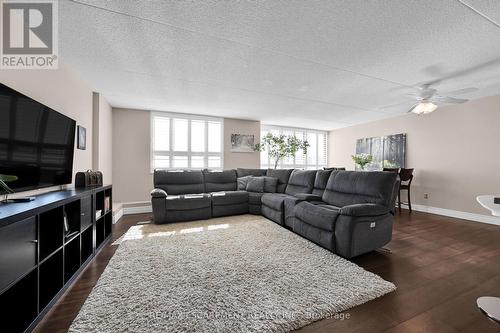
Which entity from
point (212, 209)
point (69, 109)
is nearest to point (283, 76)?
point (212, 209)

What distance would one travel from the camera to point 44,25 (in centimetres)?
196

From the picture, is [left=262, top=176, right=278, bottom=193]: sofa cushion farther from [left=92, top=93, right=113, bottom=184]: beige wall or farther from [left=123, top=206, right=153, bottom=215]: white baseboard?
[left=92, top=93, right=113, bottom=184]: beige wall

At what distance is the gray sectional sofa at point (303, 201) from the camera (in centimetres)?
234

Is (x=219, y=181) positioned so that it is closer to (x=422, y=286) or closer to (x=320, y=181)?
(x=320, y=181)

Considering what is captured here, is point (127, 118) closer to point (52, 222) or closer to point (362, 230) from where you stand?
point (52, 222)

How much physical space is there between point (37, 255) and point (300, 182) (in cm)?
352

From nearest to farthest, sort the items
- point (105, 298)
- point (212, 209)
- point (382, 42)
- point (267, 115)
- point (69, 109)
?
point (105, 298) < point (382, 42) < point (69, 109) < point (212, 209) < point (267, 115)

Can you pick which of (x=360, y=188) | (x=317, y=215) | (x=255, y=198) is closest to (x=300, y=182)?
(x=255, y=198)

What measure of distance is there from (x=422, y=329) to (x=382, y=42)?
261 cm

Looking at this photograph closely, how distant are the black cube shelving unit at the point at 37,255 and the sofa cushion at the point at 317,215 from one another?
8.45ft

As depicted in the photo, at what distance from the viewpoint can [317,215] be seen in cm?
262

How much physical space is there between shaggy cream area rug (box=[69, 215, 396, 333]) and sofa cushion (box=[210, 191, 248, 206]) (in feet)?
3.94

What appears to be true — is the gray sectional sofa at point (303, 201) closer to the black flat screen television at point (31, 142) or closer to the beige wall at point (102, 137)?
the beige wall at point (102, 137)

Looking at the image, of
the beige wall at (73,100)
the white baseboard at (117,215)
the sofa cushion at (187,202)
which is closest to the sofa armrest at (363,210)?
the sofa cushion at (187,202)
